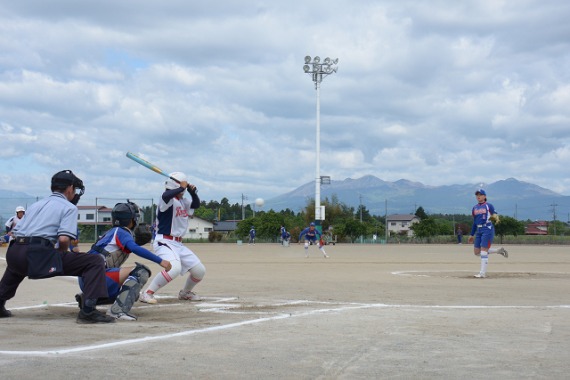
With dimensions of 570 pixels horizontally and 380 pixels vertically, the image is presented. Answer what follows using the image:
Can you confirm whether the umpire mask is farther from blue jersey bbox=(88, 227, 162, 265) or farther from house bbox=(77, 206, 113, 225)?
house bbox=(77, 206, 113, 225)

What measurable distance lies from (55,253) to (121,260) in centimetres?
137

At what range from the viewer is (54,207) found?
7277mm

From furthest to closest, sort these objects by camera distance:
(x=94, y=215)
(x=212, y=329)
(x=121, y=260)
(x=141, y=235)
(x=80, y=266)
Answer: (x=94, y=215) → (x=141, y=235) → (x=121, y=260) → (x=80, y=266) → (x=212, y=329)

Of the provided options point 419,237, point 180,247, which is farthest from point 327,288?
point 419,237

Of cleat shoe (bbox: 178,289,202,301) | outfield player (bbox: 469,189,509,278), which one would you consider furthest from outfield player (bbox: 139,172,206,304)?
outfield player (bbox: 469,189,509,278)

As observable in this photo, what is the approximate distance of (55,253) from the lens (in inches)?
283

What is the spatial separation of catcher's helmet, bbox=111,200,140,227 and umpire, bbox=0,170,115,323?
0.89m

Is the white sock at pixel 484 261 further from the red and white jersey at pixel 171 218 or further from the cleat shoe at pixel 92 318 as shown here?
the cleat shoe at pixel 92 318

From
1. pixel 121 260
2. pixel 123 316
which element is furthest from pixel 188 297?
pixel 123 316

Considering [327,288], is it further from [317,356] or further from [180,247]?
[317,356]

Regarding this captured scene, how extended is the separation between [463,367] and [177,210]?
19.1 feet

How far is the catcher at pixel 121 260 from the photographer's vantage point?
7.67 meters

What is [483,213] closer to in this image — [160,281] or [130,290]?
[160,281]

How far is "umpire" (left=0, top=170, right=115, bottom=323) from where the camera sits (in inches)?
282
